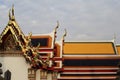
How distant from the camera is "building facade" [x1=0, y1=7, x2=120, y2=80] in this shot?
1758cm

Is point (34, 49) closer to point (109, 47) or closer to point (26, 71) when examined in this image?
point (26, 71)

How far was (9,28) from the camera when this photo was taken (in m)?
18.0

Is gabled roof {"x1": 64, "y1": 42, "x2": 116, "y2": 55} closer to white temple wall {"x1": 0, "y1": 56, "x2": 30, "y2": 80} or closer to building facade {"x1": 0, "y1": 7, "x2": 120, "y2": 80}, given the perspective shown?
building facade {"x1": 0, "y1": 7, "x2": 120, "y2": 80}

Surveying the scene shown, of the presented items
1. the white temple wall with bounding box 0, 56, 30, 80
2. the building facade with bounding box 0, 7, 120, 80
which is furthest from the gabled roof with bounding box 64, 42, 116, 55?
the white temple wall with bounding box 0, 56, 30, 80

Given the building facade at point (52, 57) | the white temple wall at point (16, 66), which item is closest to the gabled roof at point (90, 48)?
the building facade at point (52, 57)

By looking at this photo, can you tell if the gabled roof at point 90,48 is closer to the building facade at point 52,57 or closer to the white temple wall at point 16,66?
the building facade at point 52,57

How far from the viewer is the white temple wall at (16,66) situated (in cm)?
1755

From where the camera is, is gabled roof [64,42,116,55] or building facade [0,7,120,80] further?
gabled roof [64,42,116,55]

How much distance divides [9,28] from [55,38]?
341 cm

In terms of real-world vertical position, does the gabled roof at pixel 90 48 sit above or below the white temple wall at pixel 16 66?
above

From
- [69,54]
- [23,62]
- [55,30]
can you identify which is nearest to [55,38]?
[55,30]

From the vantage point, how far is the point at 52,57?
19.4m

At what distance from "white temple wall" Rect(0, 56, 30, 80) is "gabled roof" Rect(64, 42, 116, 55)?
541 cm

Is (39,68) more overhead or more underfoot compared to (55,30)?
more underfoot
